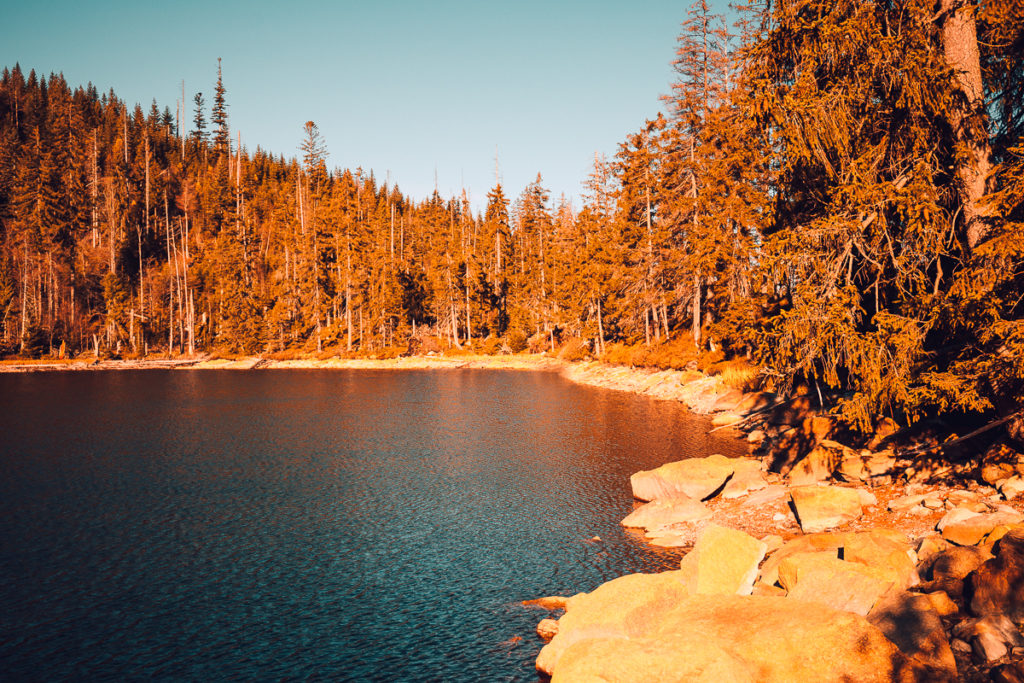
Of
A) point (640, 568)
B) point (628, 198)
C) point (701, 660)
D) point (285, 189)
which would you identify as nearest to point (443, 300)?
point (628, 198)

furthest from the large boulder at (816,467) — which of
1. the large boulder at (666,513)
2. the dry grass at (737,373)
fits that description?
the dry grass at (737,373)

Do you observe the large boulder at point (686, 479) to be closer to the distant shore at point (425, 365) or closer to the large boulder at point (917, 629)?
the large boulder at point (917, 629)

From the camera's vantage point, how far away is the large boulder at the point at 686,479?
21.2 m

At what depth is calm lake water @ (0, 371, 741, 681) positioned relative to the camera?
12875 millimetres

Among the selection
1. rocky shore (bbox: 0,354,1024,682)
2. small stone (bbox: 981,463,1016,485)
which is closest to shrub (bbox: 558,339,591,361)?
rocky shore (bbox: 0,354,1024,682)

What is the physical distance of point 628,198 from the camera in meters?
65.2

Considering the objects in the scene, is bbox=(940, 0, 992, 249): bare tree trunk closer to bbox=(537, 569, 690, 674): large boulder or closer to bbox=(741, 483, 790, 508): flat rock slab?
bbox=(741, 483, 790, 508): flat rock slab

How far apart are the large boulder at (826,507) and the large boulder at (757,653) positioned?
7577 mm

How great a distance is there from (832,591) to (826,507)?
673cm

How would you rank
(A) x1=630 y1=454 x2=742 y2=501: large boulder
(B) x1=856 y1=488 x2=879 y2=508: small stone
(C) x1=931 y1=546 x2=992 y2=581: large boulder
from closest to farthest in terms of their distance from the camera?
(C) x1=931 y1=546 x2=992 y2=581: large boulder
(B) x1=856 y1=488 x2=879 y2=508: small stone
(A) x1=630 y1=454 x2=742 y2=501: large boulder

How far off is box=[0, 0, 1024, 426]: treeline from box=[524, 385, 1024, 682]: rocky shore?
8.51 feet

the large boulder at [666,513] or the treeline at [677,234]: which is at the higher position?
the treeline at [677,234]

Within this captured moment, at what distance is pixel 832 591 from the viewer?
1108cm

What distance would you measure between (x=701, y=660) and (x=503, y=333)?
8778 cm
